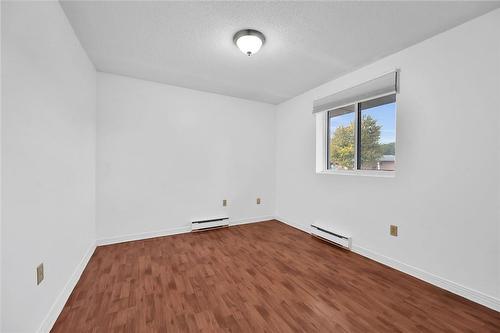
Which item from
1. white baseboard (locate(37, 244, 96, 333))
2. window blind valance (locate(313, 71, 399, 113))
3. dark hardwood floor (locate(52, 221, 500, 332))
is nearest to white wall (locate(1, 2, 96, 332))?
white baseboard (locate(37, 244, 96, 333))

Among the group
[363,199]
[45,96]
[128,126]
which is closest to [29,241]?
[45,96]

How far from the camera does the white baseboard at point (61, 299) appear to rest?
136 centimetres

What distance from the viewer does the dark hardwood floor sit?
4.77ft

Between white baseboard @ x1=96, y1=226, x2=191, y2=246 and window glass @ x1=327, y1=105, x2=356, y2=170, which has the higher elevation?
window glass @ x1=327, y1=105, x2=356, y2=170

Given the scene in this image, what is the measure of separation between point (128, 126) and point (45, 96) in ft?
5.10

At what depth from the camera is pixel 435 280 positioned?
194cm

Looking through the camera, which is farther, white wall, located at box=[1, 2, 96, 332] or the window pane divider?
the window pane divider

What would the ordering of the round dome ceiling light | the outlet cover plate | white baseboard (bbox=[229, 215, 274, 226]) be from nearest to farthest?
the outlet cover plate → the round dome ceiling light → white baseboard (bbox=[229, 215, 274, 226])

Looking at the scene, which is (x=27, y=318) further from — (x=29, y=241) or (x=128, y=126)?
(x=128, y=126)

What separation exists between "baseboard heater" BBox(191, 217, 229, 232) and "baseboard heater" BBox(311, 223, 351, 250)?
4.83 ft

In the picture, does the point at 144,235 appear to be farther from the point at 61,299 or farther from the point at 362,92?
the point at 362,92

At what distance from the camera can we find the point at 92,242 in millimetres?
2598

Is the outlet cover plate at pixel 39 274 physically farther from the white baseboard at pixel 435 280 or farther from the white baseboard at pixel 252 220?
the white baseboard at pixel 435 280

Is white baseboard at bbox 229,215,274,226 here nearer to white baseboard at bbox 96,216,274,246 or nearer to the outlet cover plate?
white baseboard at bbox 96,216,274,246
